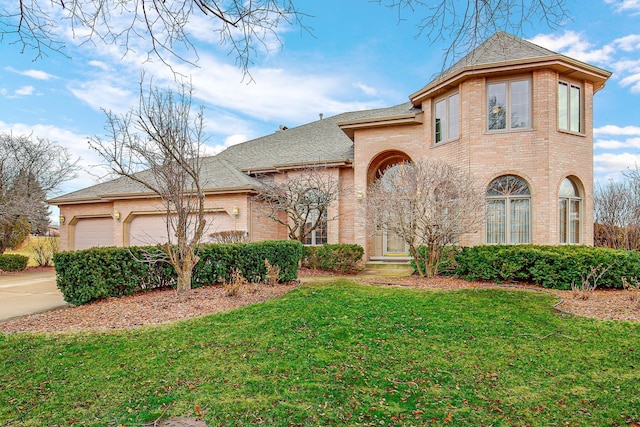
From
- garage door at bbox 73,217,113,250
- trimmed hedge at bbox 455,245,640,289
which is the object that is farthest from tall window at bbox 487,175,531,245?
garage door at bbox 73,217,113,250

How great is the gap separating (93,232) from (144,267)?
12686 mm

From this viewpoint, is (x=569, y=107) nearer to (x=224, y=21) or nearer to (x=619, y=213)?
(x=619, y=213)

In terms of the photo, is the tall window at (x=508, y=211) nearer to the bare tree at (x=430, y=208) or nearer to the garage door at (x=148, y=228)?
the bare tree at (x=430, y=208)

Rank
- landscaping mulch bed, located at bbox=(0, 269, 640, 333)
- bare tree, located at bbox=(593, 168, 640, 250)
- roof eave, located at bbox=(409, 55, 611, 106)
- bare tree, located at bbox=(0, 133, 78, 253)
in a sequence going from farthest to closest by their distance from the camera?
bare tree, located at bbox=(0, 133, 78, 253) → bare tree, located at bbox=(593, 168, 640, 250) → roof eave, located at bbox=(409, 55, 611, 106) → landscaping mulch bed, located at bbox=(0, 269, 640, 333)

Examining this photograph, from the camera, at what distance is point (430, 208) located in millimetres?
9789

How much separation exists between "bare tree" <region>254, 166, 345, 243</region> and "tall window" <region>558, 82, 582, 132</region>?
7.63m

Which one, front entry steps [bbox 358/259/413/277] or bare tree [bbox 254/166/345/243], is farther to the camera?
bare tree [bbox 254/166/345/243]

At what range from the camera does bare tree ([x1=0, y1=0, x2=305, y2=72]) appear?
3035 millimetres

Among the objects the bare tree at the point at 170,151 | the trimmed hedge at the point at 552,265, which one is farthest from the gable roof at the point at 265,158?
the trimmed hedge at the point at 552,265

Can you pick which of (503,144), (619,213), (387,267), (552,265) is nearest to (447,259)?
(552,265)

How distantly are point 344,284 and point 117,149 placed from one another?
5961 mm

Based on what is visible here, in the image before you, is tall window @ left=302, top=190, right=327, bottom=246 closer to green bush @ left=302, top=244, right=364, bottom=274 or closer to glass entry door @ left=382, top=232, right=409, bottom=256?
green bush @ left=302, top=244, right=364, bottom=274

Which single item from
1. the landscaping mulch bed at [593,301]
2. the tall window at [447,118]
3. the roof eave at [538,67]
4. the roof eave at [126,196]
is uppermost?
the roof eave at [538,67]

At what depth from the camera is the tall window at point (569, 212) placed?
11906mm
